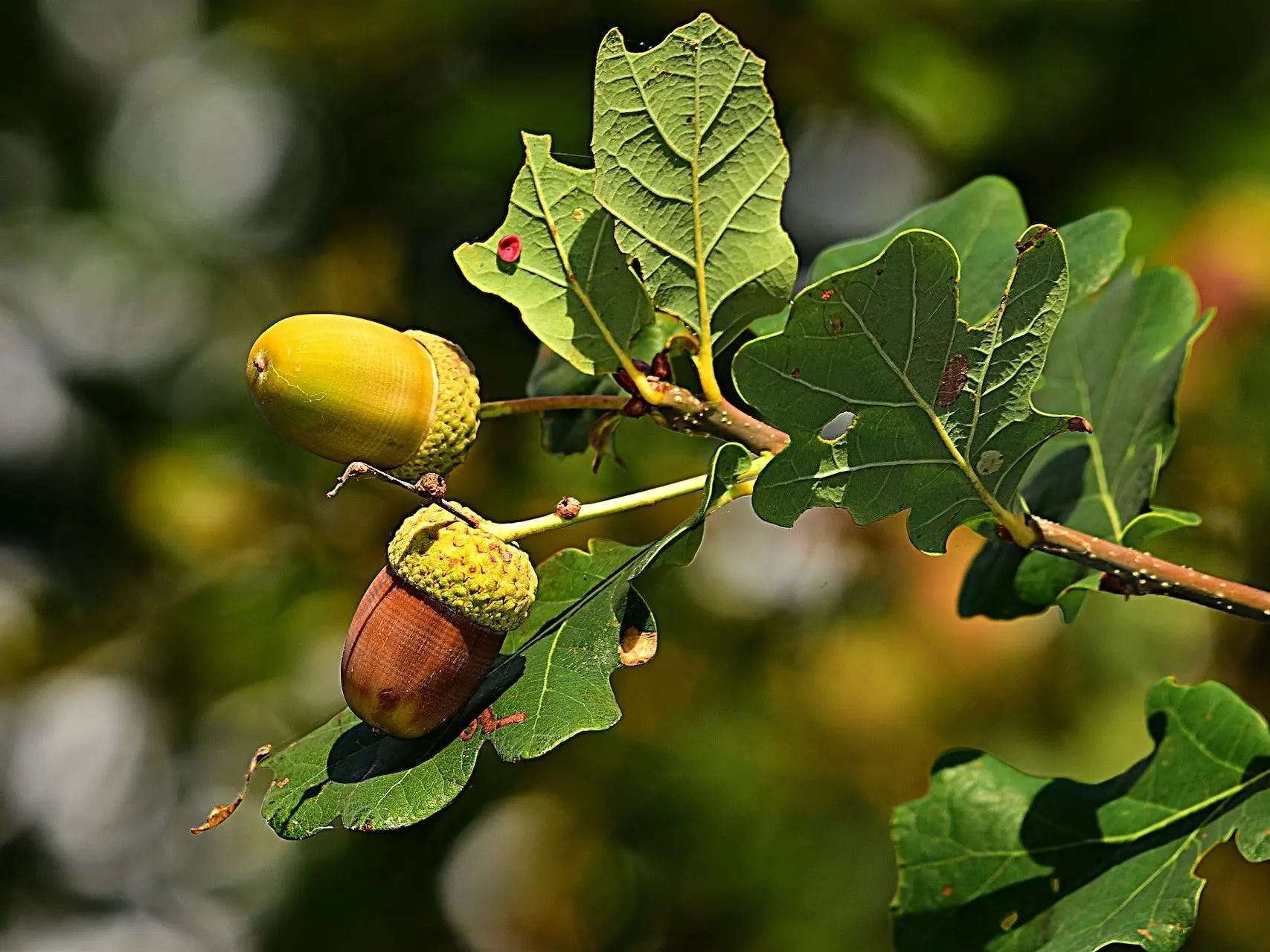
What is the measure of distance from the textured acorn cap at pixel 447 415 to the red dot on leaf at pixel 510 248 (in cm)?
7

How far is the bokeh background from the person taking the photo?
7.50 ft

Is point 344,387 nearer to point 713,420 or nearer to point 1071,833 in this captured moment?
point 713,420

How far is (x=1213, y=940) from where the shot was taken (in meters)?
2.03

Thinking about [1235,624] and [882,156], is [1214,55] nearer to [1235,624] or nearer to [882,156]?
[882,156]

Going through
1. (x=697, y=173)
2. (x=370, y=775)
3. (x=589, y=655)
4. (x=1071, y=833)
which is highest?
(x=697, y=173)

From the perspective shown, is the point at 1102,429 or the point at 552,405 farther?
the point at 1102,429

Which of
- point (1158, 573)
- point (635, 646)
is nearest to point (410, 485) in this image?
point (635, 646)

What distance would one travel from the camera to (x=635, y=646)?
733 millimetres

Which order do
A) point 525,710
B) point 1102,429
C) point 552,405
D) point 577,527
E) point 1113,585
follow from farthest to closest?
point 577,527 < point 1102,429 < point 1113,585 < point 552,405 < point 525,710

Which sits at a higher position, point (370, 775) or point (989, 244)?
point (989, 244)

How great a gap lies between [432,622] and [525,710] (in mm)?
82

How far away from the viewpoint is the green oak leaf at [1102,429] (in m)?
1.06

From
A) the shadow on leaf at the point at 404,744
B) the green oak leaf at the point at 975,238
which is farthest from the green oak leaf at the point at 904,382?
the green oak leaf at the point at 975,238

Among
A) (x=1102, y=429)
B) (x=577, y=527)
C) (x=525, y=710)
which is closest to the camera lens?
(x=525, y=710)
